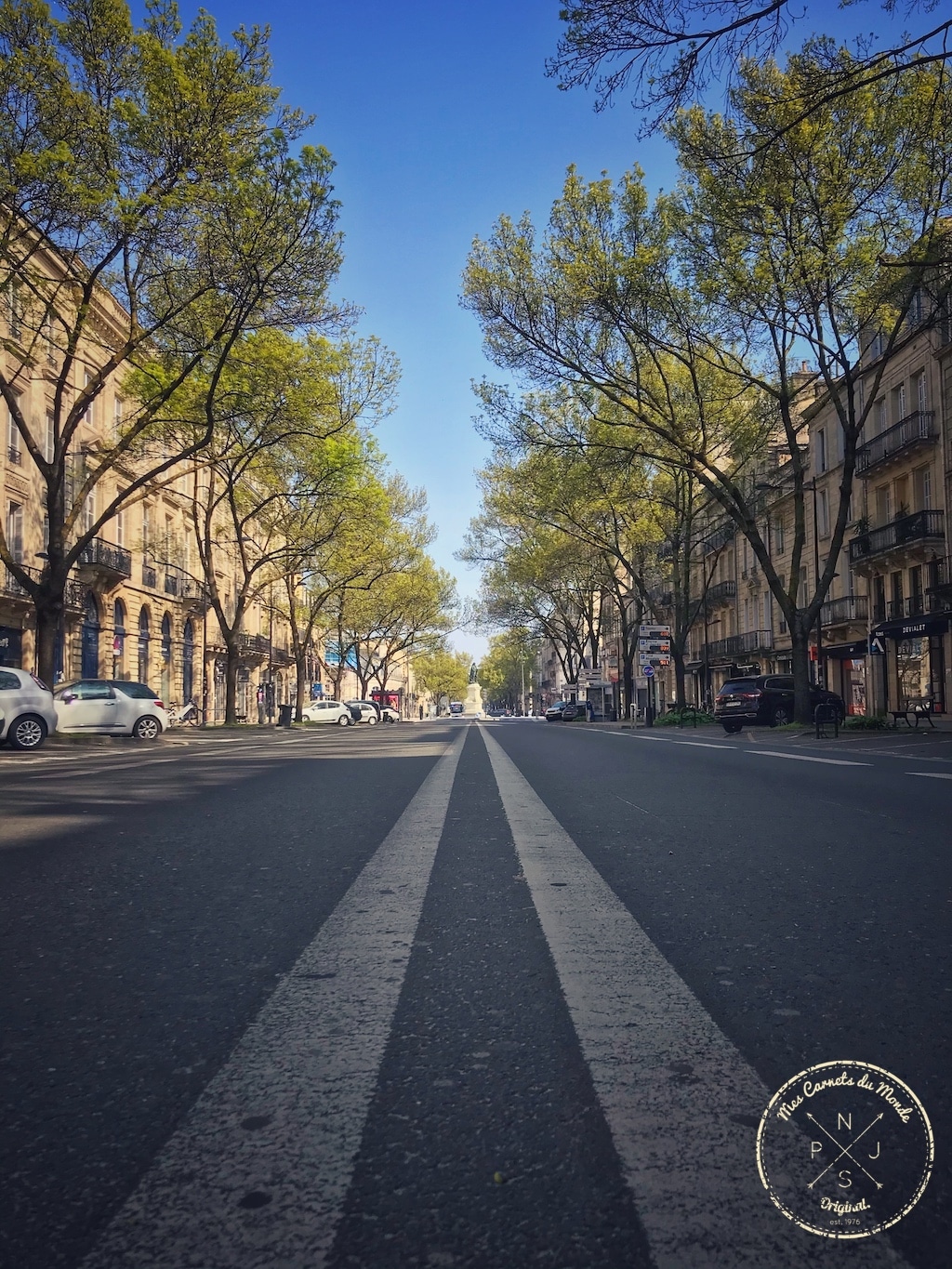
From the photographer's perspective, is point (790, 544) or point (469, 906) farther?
point (790, 544)

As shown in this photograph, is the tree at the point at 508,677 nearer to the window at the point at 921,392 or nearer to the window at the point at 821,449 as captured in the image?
the window at the point at 821,449

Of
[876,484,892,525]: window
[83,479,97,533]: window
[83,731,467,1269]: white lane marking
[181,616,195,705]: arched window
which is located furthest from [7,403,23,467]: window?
[83,731,467,1269]: white lane marking

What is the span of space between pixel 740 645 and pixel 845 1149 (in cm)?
5452

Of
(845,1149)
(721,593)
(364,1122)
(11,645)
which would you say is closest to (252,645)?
(11,645)

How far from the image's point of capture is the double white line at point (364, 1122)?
4.75ft

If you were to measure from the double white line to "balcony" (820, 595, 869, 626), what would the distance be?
125ft

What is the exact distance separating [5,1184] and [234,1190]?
39cm

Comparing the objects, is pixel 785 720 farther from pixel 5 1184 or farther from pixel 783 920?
pixel 5 1184

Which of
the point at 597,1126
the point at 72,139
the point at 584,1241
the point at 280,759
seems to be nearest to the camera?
the point at 584,1241

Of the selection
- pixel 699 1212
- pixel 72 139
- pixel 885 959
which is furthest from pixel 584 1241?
pixel 72 139

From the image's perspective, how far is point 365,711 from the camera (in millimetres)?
67125

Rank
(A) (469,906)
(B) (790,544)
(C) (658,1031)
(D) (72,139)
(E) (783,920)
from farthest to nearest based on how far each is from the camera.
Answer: (B) (790,544) → (D) (72,139) → (A) (469,906) → (E) (783,920) → (C) (658,1031)

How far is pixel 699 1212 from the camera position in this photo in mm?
1519

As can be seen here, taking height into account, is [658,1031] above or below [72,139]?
below
